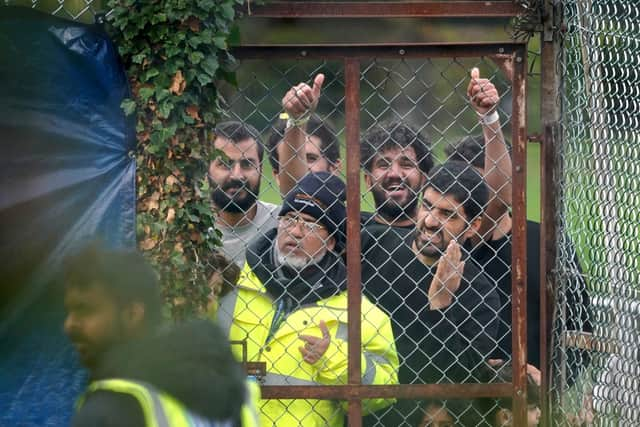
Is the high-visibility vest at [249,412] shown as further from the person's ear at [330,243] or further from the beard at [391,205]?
the beard at [391,205]

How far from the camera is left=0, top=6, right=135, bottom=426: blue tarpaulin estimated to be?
3.99m

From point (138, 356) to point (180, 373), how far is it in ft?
0.34

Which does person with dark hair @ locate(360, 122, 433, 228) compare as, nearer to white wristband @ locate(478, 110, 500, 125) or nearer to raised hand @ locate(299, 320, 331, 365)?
white wristband @ locate(478, 110, 500, 125)

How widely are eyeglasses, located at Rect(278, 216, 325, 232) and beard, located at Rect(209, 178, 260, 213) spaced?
0.18 meters

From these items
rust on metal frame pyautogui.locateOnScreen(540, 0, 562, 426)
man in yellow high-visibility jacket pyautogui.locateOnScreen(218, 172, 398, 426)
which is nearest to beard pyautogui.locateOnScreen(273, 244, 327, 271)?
man in yellow high-visibility jacket pyautogui.locateOnScreen(218, 172, 398, 426)

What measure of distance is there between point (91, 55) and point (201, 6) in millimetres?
410

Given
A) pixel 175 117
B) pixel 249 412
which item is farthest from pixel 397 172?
pixel 249 412

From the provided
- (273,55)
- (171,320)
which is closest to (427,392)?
(171,320)

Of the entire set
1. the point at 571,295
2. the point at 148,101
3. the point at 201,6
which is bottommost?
the point at 571,295

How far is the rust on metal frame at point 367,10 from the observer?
412 cm

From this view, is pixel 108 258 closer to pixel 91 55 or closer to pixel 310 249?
pixel 91 55

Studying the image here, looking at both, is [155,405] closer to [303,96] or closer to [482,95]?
[303,96]

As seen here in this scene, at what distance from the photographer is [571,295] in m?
4.30

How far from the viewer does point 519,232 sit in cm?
422
